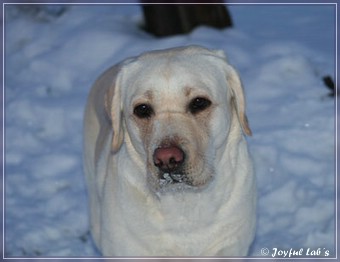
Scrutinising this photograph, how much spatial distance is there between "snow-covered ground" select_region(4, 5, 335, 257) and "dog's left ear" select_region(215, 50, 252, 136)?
1.38 m

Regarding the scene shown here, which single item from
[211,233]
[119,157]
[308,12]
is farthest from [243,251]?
[308,12]

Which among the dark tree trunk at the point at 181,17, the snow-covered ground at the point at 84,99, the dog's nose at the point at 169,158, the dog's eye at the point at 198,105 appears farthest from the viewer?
the dark tree trunk at the point at 181,17

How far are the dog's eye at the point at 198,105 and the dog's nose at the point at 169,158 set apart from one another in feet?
0.96

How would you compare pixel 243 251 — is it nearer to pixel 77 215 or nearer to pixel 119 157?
pixel 119 157

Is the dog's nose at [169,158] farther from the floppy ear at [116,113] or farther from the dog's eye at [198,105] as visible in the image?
the floppy ear at [116,113]

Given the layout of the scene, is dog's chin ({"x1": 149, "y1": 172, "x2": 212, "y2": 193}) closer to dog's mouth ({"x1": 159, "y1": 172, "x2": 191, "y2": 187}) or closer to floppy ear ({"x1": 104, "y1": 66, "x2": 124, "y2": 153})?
dog's mouth ({"x1": 159, "y1": 172, "x2": 191, "y2": 187})

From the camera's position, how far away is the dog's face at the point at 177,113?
4.19 m

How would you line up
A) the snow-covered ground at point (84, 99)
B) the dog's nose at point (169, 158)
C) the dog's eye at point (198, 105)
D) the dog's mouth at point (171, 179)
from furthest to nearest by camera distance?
the snow-covered ground at point (84, 99), the dog's eye at point (198, 105), the dog's mouth at point (171, 179), the dog's nose at point (169, 158)

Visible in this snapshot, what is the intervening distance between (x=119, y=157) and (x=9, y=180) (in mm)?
2413

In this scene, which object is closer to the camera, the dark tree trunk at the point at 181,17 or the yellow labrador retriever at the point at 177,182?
the yellow labrador retriever at the point at 177,182

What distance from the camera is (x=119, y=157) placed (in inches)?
186

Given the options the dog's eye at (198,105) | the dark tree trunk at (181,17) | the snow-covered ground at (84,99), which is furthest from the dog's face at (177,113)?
the dark tree trunk at (181,17)

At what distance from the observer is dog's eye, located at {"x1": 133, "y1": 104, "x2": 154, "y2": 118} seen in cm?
437

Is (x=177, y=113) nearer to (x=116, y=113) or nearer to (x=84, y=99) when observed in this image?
(x=116, y=113)
